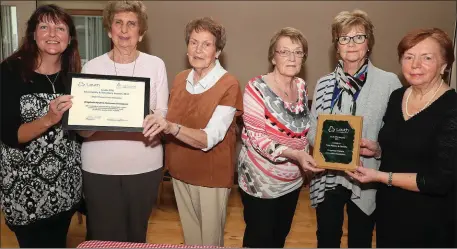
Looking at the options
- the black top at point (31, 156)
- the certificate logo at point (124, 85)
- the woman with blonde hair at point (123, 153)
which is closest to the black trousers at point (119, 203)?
the woman with blonde hair at point (123, 153)

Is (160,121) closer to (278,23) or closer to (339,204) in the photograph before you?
(339,204)

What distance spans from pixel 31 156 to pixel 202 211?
864mm

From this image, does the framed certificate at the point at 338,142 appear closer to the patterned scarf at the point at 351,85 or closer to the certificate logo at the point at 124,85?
the patterned scarf at the point at 351,85

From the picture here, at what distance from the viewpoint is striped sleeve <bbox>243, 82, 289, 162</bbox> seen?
1.86 meters

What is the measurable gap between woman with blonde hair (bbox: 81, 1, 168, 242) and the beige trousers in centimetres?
17

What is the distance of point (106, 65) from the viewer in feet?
6.22

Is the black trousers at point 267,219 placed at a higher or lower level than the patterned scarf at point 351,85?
lower

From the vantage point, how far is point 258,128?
1.89 meters

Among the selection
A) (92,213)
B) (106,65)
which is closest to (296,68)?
(106,65)

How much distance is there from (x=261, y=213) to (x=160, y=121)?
2.32 feet

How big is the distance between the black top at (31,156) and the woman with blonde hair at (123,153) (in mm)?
107

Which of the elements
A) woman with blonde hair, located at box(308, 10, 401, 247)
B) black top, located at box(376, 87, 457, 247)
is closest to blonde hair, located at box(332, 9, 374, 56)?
woman with blonde hair, located at box(308, 10, 401, 247)

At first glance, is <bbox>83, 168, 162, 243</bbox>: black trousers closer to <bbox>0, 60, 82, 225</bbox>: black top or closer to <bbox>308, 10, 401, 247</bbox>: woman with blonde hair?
<bbox>0, 60, 82, 225</bbox>: black top

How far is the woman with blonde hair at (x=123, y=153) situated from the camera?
6.20ft
